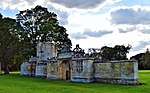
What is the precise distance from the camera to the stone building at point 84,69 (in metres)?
33.4

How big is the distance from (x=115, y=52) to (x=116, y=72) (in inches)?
2343

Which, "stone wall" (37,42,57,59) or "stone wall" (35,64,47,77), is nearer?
"stone wall" (35,64,47,77)

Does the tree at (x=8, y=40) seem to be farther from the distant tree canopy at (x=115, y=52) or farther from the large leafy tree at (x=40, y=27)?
the distant tree canopy at (x=115, y=52)

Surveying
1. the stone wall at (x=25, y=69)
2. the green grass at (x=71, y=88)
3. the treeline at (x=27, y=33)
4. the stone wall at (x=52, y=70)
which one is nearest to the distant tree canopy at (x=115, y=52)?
the treeline at (x=27, y=33)

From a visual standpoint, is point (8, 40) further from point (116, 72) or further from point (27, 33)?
point (116, 72)

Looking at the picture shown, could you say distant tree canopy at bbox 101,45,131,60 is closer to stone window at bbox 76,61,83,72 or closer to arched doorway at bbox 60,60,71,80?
arched doorway at bbox 60,60,71,80

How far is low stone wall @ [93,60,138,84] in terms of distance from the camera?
1292 inches

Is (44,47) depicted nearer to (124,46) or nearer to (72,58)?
→ (72,58)

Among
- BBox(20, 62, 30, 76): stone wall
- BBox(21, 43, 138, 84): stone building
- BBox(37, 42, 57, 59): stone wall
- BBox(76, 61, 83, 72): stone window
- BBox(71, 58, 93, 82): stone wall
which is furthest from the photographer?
BBox(20, 62, 30, 76): stone wall

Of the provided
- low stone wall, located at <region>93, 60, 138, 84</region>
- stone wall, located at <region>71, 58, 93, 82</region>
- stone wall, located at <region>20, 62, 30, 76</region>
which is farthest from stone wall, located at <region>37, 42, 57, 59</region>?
low stone wall, located at <region>93, 60, 138, 84</region>

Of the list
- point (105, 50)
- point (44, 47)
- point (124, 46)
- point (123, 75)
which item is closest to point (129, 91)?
point (123, 75)

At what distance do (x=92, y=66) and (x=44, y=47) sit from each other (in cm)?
1692

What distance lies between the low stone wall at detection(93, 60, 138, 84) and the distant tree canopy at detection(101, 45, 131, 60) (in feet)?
177

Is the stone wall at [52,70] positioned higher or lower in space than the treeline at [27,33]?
lower
